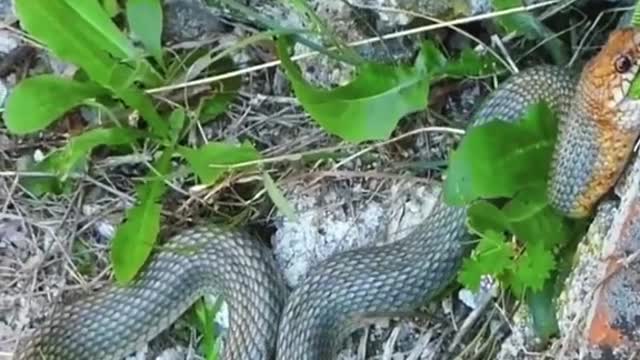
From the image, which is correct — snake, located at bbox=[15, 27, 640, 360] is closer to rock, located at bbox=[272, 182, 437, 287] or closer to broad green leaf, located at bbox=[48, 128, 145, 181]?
rock, located at bbox=[272, 182, 437, 287]

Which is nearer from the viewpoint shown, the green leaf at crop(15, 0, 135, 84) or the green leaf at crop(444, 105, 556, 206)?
the green leaf at crop(444, 105, 556, 206)

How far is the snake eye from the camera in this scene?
2.64 meters

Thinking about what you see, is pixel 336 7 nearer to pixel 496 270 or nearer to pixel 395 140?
pixel 395 140

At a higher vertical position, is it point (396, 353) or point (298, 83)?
point (298, 83)

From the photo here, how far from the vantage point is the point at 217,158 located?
3.48 m

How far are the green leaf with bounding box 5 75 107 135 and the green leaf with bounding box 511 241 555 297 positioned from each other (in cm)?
135

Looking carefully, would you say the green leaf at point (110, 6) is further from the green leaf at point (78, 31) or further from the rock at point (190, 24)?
the rock at point (190, 24)

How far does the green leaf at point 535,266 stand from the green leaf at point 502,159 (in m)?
0.17

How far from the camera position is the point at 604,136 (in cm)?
274

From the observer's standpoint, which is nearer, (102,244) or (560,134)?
(560,134)

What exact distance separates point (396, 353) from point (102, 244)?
949 millimetres

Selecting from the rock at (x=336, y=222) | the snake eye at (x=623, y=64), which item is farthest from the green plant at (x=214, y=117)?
the snake eye at (x=623, y=64)

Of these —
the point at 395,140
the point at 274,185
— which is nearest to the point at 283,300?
the point at 274,185

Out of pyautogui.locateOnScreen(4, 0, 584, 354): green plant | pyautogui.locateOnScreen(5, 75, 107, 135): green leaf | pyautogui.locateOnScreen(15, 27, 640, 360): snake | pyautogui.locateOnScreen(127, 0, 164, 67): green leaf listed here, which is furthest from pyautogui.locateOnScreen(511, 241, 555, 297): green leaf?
pyautogui.locateOnScreen(5, 75, 107, 135): green leaf
